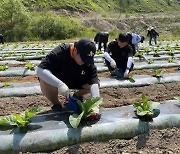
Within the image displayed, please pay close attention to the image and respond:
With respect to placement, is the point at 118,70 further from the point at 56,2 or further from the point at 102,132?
the point at 56,2

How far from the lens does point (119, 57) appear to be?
6.79 m

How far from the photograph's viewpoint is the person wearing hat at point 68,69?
383 cm

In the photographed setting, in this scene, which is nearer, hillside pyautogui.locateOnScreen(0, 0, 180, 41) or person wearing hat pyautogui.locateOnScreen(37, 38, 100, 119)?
person wearing hat pyautogui.locateOnScreen(37, 38, 100, 119)

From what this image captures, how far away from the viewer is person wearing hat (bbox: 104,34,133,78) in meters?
6.46

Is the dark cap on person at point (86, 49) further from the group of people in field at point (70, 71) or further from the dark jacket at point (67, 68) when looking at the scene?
the dark jacket at point (67, 68)

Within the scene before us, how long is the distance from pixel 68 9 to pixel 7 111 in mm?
52977

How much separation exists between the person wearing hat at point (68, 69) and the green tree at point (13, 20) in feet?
91.7

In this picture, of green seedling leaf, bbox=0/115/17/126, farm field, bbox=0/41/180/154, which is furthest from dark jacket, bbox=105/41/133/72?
green seedling leaf, bbox=0/115/17/126

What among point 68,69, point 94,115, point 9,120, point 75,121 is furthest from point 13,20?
point 75,121

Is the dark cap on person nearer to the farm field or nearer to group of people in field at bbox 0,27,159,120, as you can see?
group of people in field at bbox 0,27,159,120

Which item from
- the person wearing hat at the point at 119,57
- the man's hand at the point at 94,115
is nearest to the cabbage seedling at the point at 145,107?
the man's hand at the point at 94,115

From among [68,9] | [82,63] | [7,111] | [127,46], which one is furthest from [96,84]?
[68,9]

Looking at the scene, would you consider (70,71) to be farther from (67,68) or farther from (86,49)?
(86,49)

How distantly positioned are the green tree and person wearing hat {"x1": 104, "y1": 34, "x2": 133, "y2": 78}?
84.4ft
